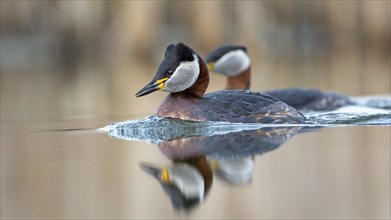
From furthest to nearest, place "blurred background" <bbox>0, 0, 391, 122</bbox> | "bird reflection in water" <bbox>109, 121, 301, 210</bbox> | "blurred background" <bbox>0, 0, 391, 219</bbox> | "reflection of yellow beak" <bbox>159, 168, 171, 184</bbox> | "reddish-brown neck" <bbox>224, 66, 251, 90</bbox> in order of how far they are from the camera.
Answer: "blurred background" <bbox>0, 0, 391, 122</bbox>, "reddish-brown neck" <bbox>224, 66, 251, 90</bbox>, "reflection of yellow beak" <bbox>159, 168, 171, 184</bbox>, "bird reflection in water" <bbox>109, 121, 301, 210</bbox>, "blurred background" <bbox>0, 0, 391, 219</bbox>

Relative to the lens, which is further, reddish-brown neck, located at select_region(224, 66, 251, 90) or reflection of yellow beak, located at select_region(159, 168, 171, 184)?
reddish-brown neck, located at select_region(224, 66, 251, 90)

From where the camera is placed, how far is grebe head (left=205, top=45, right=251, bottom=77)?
11.4 meters

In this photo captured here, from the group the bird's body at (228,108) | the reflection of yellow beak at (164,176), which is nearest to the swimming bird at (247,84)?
the bird's body at (228,108)

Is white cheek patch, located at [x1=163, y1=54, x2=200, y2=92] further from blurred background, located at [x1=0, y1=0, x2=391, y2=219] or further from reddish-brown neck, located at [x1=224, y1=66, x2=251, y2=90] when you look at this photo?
reddish-brown neck, located at [x1=224, y1=66, x2=251, y2=90]

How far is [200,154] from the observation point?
652 centimetres

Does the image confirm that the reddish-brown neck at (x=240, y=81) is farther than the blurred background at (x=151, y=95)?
Yes

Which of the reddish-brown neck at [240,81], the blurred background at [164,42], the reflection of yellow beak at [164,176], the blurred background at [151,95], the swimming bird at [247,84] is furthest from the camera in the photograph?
the blurred background at [164,42]

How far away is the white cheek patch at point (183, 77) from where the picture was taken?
777 centimetres

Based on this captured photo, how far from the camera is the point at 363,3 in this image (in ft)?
58.9

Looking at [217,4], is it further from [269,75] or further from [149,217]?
[149,217]

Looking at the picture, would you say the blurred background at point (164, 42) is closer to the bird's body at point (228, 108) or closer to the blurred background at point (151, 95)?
the blurred background at point (151, 95)

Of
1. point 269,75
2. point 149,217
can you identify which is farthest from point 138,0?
point 149,217

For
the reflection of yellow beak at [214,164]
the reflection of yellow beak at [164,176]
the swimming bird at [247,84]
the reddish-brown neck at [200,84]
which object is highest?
the swimming bird at [247,84]

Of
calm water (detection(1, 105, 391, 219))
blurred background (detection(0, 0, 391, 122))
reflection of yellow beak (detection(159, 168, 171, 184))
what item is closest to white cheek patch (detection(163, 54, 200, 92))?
calm water (detection(1, 105, 391, 219))
